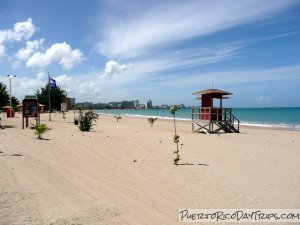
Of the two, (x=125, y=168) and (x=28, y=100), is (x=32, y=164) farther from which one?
(x=28, y=100)

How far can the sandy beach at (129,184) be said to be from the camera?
461 cm

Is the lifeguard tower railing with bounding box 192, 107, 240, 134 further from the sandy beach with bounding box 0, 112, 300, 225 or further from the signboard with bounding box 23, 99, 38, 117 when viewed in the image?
the signboard with bounding box 23, 99, 38, 117

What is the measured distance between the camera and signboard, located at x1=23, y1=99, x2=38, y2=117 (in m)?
18.9

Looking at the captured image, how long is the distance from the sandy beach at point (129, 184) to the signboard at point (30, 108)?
9389 millimetres

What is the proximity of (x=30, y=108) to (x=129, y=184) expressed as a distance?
1475cm

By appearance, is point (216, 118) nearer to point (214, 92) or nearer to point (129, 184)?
point (214, 92)

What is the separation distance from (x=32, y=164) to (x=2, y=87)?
609 inches

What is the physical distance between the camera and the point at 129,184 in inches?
245

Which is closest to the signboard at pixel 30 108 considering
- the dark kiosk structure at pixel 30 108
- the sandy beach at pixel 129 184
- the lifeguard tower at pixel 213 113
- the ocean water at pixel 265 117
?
the dark kiosk structure at pixel 30 108

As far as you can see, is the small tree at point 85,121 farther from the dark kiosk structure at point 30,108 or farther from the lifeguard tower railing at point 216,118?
the lifeguard tower railing at point 216,118

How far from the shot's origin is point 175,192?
575 centimetres

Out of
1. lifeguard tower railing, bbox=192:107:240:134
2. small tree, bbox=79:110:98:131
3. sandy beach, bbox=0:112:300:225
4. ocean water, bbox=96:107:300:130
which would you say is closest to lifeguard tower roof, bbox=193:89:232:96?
lifeguard tower railing, bbox=192:107:240:134

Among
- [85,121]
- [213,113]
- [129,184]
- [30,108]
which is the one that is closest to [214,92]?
[213,113]

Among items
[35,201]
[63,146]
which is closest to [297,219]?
[35,201]
